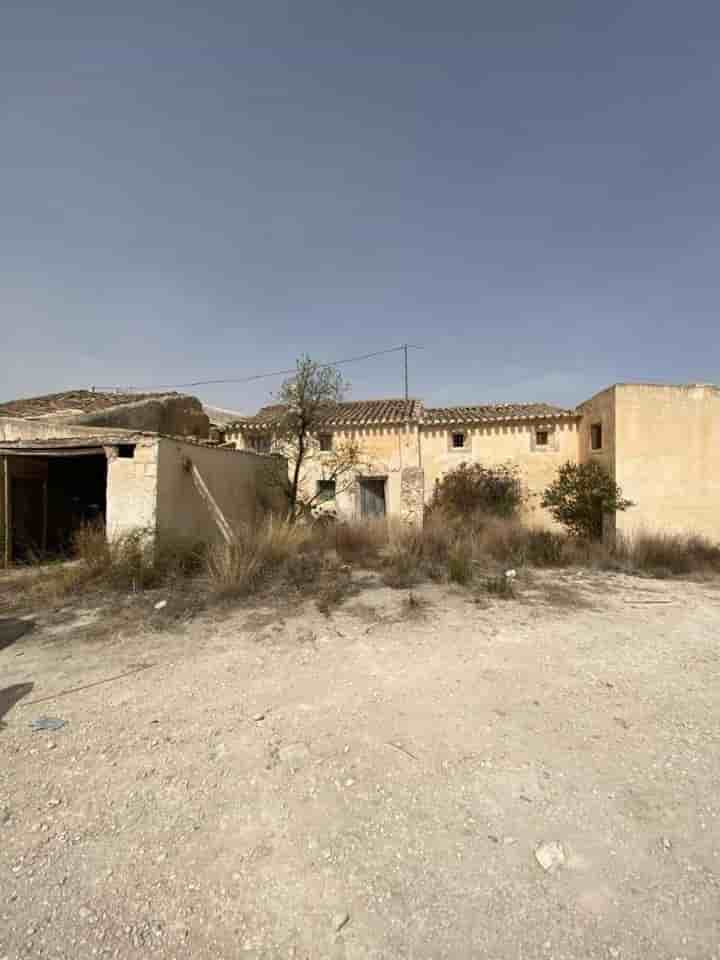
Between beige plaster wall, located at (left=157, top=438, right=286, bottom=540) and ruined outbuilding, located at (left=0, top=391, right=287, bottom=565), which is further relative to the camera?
beige plaster wall, located at (left=157, top=438, right=286, bottom=540)

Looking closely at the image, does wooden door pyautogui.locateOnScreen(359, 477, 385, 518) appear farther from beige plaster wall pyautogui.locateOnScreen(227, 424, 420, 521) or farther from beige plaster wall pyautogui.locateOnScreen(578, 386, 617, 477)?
beige plaster wall pyautogui.locateOnScreen(578, 386, 617, 477)

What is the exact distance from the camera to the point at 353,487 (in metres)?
13.6

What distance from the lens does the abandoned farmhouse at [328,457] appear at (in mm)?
7734

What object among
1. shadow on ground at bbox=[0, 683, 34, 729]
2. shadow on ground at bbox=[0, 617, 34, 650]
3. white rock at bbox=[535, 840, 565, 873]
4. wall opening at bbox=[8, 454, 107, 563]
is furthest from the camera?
wall opening at bbox=[8, 454, 107, 563]

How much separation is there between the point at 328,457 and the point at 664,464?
8991 millimetres

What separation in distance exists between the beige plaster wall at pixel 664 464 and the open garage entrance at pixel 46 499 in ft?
37.3

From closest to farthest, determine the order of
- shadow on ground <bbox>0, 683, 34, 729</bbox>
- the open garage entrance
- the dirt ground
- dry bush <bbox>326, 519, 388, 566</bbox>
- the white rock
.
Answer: the dirt ground < the white rock < shadow on ground <bbox>0, 683, 34, 729</bbox> < the open garage entrance < dry bush <bbox>326, 519, 388, 566</bbox>

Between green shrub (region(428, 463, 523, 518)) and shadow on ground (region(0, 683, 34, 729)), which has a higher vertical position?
green shrub (region(428, 463, 523, 518))

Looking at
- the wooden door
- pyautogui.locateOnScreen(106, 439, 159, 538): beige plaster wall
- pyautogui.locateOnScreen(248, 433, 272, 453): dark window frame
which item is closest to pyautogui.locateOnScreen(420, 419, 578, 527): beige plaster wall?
the wooden door

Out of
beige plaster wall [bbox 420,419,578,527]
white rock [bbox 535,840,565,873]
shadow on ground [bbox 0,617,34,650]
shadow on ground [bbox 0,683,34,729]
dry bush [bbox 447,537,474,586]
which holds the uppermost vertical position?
beige plaster wall [bbox 420,419,578,527]

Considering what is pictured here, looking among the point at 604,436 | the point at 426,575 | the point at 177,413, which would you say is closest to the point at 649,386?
the point at 604,436

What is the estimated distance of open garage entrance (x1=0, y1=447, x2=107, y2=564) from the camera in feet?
26.5

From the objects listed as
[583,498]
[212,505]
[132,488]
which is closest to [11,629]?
[132,488]

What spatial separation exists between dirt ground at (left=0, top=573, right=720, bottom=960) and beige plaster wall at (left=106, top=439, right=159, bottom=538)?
3.07 metres
